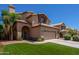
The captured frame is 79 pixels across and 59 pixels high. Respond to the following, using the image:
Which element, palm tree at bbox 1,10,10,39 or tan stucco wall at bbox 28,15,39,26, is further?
tan stucco wall at bbox 28,15,39,26

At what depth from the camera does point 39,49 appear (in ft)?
36.7

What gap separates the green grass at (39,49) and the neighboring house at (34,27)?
0.75 ft

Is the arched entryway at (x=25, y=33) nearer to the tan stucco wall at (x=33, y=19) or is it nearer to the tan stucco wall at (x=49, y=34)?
the tan stucco wall at (x=33, y=19)

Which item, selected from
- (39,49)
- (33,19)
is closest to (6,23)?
(33,19)

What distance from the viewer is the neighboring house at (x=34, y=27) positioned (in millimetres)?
11195

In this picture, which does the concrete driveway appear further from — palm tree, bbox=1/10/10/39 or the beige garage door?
palm tree, bbox=1/10/10/39

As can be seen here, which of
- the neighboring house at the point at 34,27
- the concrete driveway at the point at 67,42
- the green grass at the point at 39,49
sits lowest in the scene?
the green grass at the point at 39,49

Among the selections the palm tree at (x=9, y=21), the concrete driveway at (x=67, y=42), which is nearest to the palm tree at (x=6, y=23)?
the palm tree at (x=9, y=21)

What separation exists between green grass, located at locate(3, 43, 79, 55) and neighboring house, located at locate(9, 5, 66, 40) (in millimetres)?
230

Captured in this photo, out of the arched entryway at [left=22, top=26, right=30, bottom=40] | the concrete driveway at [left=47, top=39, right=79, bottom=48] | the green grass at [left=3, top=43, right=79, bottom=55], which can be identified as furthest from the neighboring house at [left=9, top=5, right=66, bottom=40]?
the green grass at [left=3, top=43, right=79, bottom=55]

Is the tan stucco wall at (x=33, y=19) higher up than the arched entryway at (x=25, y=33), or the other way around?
the tan stucco wall at (x=33, y=19)

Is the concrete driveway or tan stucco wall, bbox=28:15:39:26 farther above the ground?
tan stucco wall, bbox=28:15:39:26

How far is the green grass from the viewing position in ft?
36.4

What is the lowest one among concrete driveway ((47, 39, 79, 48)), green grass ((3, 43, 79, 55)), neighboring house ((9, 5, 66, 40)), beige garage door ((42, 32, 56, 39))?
green grass ((3, 43, 79, 55))
